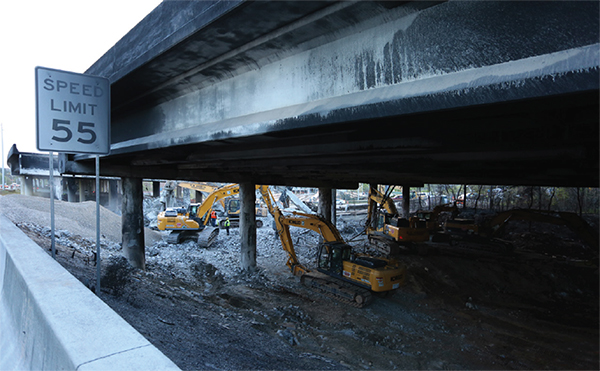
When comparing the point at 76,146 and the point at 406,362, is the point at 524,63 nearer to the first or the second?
the point at 76,146

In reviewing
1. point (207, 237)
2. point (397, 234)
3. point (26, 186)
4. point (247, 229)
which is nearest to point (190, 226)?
point (207, 237)

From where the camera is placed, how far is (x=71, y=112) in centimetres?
433

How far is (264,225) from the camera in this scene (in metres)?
27.7

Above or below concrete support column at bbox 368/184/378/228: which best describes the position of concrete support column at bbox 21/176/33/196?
above

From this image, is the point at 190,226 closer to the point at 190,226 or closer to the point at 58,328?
the point at 190,226

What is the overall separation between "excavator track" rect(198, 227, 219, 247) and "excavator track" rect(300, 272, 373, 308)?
7.11 metres

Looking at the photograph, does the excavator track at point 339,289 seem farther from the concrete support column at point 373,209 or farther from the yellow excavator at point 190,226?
the concrete support column at point 373,209

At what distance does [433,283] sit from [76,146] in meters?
12.7

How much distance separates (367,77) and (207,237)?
15.8 metres

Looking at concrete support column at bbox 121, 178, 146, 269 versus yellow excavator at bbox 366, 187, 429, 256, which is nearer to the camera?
concrete support column at bbox 121, 178, 146, 269

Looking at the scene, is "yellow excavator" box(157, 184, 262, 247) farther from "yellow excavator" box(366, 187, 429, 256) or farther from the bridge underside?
the bridge underside

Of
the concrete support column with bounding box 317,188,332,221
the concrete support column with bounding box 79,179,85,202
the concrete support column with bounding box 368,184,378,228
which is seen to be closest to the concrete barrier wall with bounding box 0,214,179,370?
the concrete support column with bounding box 317,188,332,221

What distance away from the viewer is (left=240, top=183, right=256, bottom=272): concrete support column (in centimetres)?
1343

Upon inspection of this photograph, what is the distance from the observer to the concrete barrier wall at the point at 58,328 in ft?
6.18
